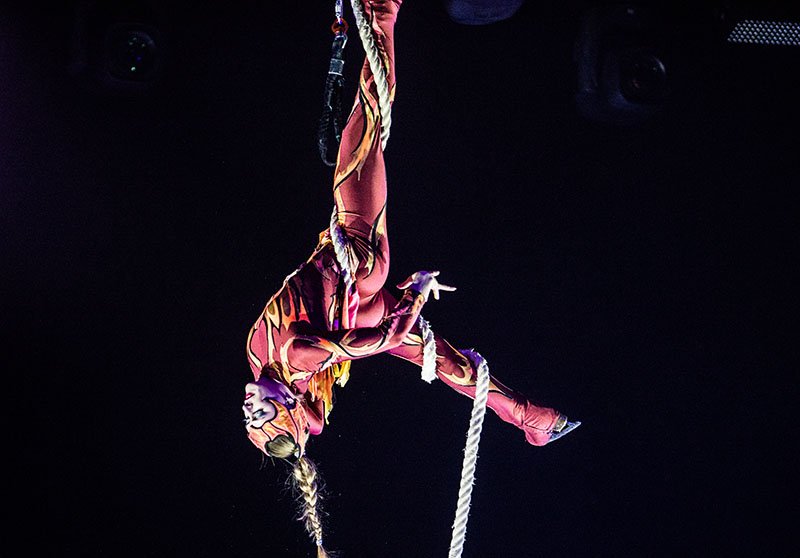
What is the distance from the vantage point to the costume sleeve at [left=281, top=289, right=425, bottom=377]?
182 centimetres

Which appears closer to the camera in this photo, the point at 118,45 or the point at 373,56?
the point at 373,56

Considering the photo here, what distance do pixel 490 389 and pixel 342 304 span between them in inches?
23.9

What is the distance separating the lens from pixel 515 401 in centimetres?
233

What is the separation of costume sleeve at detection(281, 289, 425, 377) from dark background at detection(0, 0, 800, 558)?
704mm

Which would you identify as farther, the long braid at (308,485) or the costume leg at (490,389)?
the costume leg at (490,389)

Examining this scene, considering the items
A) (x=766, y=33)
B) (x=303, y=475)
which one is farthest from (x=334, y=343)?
(x=766, y=33)

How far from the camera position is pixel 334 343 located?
1.82 meters

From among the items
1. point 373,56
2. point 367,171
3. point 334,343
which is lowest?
point 334,343

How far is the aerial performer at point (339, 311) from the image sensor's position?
1.84 metres

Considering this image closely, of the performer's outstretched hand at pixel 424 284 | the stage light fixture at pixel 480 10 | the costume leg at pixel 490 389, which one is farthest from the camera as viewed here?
the stage light fixture at pixel 480 10

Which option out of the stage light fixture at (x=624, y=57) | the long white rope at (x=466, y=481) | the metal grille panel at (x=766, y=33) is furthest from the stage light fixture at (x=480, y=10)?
the long white rope at (x=466, y=481)

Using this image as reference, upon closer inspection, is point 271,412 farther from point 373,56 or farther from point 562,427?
point 562,427

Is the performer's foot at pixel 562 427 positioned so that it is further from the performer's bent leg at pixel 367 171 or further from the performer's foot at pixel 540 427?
the performer's bent leg at pixel 367 171

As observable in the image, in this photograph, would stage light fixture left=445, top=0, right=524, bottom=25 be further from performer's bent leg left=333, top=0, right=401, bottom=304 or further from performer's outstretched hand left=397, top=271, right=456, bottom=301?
performer's outstretched hand left=397, top=271, right=456, bottom=301
